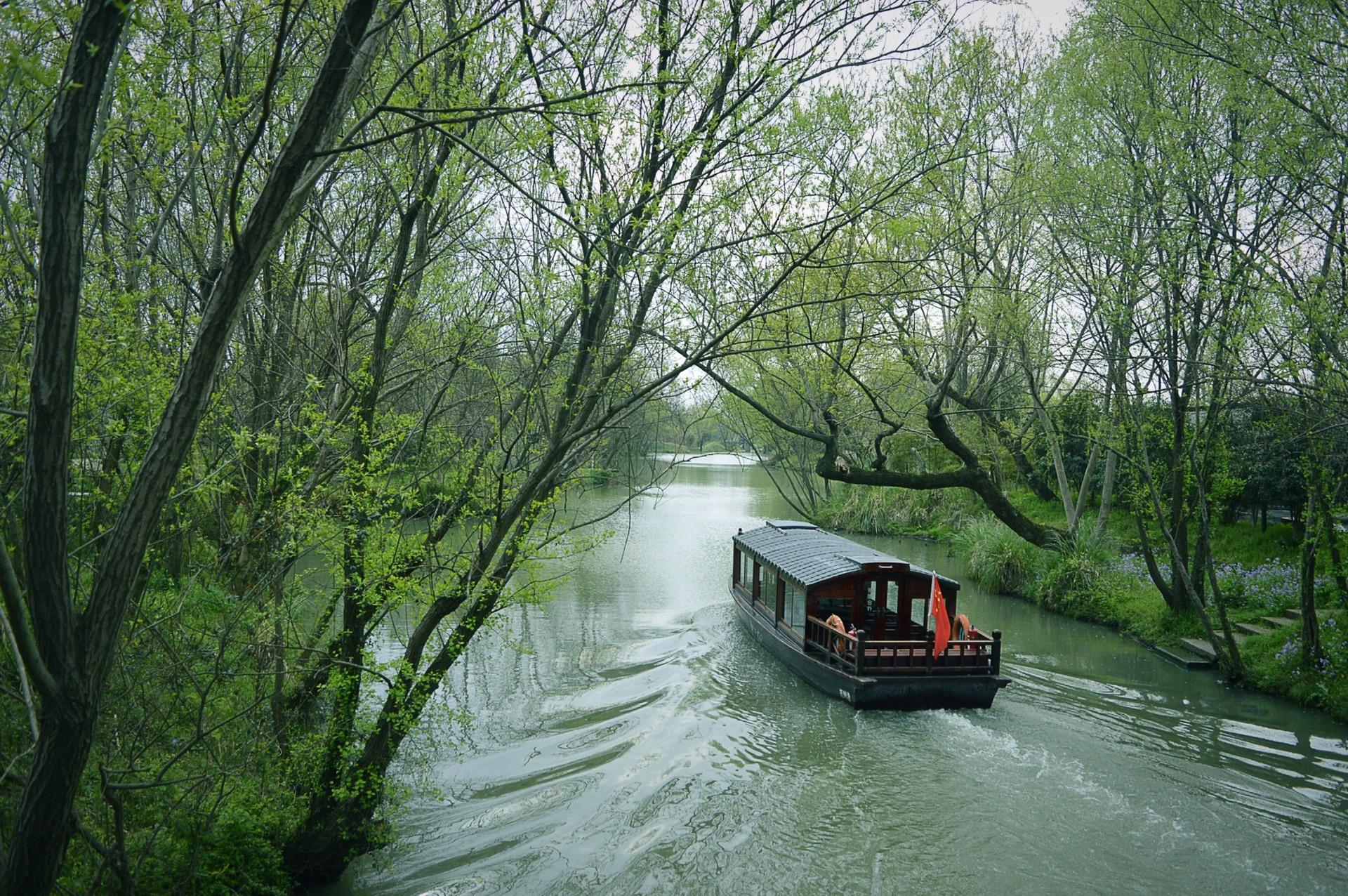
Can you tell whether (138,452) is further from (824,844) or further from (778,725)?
(778,725)

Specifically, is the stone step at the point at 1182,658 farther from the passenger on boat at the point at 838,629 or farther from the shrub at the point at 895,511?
the shrub at the point at 895,511

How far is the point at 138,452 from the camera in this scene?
6.16 meters

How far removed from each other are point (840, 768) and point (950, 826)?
1556 millimetres

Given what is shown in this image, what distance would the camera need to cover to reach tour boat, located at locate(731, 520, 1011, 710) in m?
10.6

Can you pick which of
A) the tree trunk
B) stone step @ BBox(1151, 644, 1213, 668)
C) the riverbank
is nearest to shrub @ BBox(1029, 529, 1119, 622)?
the riverbank

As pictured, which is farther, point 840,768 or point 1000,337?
point 1000,337

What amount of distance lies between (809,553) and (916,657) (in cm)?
283

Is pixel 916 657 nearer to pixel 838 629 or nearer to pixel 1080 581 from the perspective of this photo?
pixel 838 629

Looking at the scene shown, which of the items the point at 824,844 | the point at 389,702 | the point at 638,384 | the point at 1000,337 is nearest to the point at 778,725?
the point at 824,844

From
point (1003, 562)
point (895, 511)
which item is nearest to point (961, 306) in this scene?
point (1003, 562)

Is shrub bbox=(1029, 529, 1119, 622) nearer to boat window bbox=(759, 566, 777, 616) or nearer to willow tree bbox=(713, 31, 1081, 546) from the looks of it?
willow tree bbox=(713, 31, 1081, 546)

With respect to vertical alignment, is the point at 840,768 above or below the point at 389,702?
below

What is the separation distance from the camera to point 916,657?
10.7 meters

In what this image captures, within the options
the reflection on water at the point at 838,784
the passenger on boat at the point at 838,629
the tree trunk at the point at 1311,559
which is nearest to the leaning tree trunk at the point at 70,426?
the reflection on water at the point at 838,784
